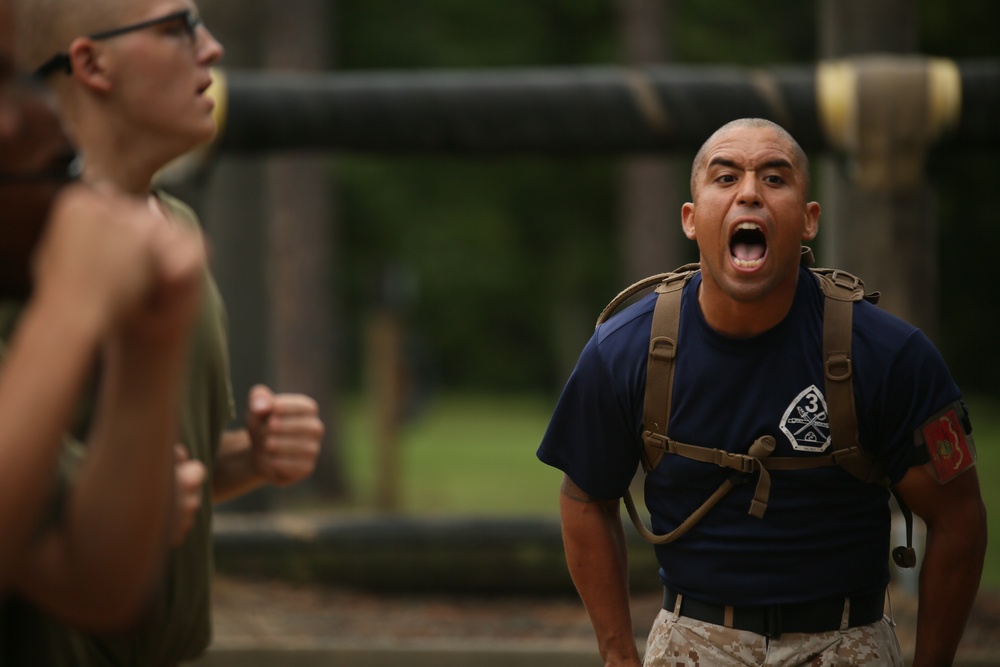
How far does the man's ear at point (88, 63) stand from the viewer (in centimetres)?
255

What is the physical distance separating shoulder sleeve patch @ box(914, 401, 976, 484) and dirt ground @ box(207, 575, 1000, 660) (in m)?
3.30

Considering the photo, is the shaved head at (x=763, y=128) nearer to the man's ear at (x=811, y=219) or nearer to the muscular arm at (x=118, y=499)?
the man's ear at (x=811, y=219)

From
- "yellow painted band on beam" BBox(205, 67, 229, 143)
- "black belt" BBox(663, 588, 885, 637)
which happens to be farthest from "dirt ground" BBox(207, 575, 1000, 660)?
"black belt" BBox(663, 588, 885, 637)

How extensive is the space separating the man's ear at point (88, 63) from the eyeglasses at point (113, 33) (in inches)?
0.6

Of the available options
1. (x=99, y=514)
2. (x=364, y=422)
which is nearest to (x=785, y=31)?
(x=364, y=422)

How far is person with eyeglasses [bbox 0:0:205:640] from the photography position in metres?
1.38

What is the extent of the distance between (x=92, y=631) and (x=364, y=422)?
80.5ft

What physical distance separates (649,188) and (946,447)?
13446 mm

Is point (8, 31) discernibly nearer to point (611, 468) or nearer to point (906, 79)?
point (611, 468)

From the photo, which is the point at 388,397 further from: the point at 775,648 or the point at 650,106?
the point at 775,648

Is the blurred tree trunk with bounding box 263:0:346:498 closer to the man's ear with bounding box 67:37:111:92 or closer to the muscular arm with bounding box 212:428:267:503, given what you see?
the muscular arm with bounding box 212:428:267:503

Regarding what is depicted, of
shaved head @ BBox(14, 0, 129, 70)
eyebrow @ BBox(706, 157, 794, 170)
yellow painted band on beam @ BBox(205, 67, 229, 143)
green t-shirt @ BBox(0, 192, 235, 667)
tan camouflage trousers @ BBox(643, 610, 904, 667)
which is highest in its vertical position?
shaved head @ BBox(14, 0, 129, 70)

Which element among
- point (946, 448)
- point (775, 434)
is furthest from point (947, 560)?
point (775, 434)

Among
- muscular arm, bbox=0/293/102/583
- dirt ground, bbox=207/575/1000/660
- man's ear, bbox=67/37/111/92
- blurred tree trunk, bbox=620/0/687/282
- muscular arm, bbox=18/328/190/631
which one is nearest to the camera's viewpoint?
muscular arm, bbox=0/293/102/583
